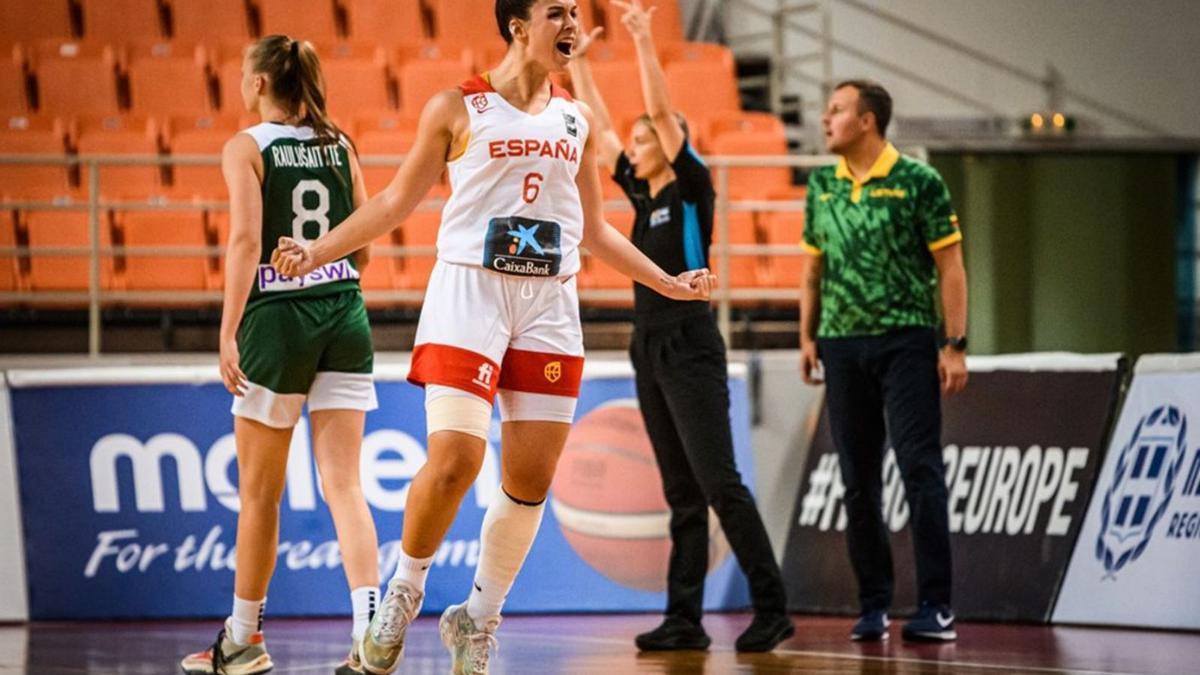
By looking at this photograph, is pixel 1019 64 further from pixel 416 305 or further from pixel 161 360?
pixel 161 360

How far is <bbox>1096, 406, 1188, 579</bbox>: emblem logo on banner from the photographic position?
248 inches

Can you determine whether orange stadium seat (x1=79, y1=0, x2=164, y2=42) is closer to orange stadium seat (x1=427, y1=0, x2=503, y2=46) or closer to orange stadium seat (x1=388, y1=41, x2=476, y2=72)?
orange stadium seat (x1=388, y1=41, x2=476, y2=72)

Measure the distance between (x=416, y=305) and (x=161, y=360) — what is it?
201cm

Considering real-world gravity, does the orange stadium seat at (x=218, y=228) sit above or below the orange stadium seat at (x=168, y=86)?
below

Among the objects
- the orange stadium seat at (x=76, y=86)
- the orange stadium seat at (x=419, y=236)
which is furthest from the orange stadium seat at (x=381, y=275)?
the orange stadium seat at (x=76, y=86)

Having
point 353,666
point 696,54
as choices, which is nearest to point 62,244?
point 696,54

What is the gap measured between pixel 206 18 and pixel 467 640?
28.6 feet

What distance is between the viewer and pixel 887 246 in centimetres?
601

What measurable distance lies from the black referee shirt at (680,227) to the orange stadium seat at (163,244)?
13.3ft

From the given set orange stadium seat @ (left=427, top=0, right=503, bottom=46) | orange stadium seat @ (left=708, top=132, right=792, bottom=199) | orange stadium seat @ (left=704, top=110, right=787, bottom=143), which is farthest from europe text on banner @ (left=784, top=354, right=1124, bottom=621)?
orange stadium seat @ (left=427, top=0, right=503, bottom=46)

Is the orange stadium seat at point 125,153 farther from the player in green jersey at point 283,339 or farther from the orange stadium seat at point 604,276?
the player in green jersey at point 283,339

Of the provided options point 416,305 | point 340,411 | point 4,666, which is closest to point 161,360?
point 416,305

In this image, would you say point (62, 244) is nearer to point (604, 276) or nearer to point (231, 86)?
point (231, 86)

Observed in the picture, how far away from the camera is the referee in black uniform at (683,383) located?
5680 millimetres
